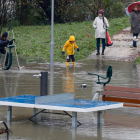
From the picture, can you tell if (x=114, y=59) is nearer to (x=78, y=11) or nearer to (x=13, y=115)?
(x=13, y=115)

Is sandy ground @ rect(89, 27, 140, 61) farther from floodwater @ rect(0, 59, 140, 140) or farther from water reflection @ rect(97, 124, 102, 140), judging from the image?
water reflection @ rect(97, 124, 102, 140)

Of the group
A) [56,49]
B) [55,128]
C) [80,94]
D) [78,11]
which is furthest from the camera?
[78,11]

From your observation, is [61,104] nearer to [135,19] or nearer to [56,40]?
[135,19]

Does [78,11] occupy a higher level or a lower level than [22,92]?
higher

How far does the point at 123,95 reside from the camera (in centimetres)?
872

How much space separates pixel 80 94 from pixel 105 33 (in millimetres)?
8389

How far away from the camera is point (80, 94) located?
1102 cm

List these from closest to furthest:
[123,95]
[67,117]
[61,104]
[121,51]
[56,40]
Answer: [61,104]
[67,117]
[123,95]
[121,51]
[56,40]

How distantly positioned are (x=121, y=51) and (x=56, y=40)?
12.3 ft

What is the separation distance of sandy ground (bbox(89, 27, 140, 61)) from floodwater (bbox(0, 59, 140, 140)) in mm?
3535

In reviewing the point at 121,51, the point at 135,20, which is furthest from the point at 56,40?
the point at 135,20

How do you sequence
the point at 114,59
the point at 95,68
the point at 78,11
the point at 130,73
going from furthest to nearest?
the point at 78,11 < the point at 114,59 < the point at 95,68 < the point at 130,73

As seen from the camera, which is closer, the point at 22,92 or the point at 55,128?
the point at 55,128

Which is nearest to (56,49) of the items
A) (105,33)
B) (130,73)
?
(105,33)
